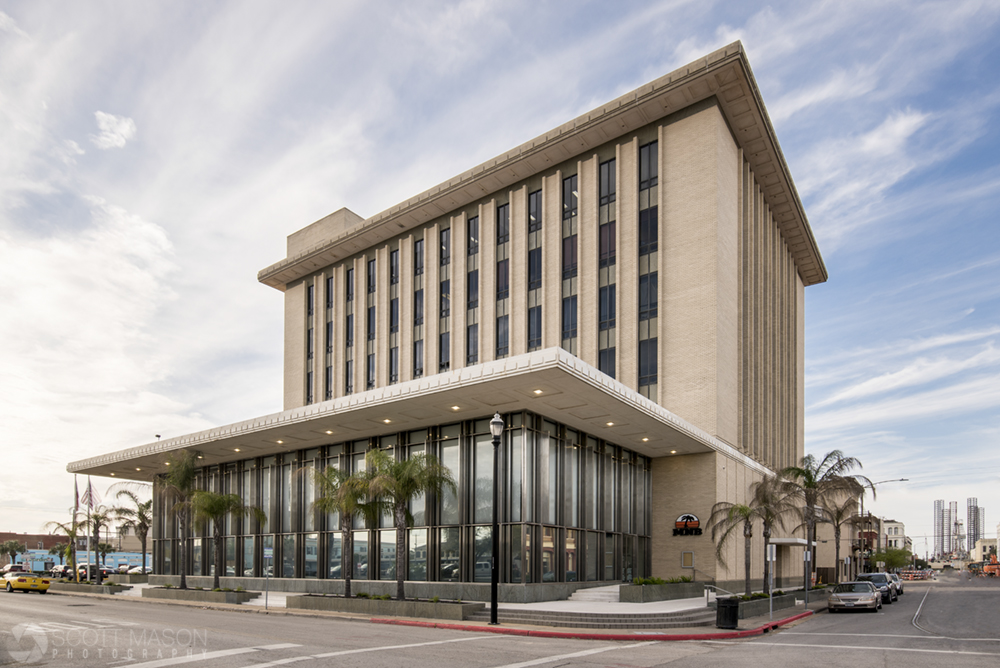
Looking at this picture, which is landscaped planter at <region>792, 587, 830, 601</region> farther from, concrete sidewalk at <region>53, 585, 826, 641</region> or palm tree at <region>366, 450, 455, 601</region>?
palm tree at <region>366, 450, 455, 601</region>

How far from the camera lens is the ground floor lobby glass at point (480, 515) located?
31.3m

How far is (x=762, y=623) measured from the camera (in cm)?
2598

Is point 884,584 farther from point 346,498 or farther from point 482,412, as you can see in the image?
point 346,498

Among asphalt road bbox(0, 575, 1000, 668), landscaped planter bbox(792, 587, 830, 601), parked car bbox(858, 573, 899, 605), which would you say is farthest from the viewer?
parked car bbox(858, 573, 899, 605)

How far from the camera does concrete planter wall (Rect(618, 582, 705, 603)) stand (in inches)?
1147

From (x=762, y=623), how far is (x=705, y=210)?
22.7 m

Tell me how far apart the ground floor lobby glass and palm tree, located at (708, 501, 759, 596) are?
13.4ft

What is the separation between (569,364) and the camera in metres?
25.3

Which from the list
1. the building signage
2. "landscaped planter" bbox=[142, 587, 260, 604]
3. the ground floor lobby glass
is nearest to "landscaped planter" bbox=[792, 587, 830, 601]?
the building signage

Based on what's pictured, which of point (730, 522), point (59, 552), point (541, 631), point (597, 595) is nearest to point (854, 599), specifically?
point (730, 522)

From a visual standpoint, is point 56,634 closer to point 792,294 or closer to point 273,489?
point 273,489

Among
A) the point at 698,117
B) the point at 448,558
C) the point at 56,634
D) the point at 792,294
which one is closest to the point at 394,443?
the point at 448,558

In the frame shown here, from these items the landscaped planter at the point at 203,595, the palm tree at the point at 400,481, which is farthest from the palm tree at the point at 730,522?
the landscaped planter at the point at 203,595

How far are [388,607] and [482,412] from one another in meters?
8.78
